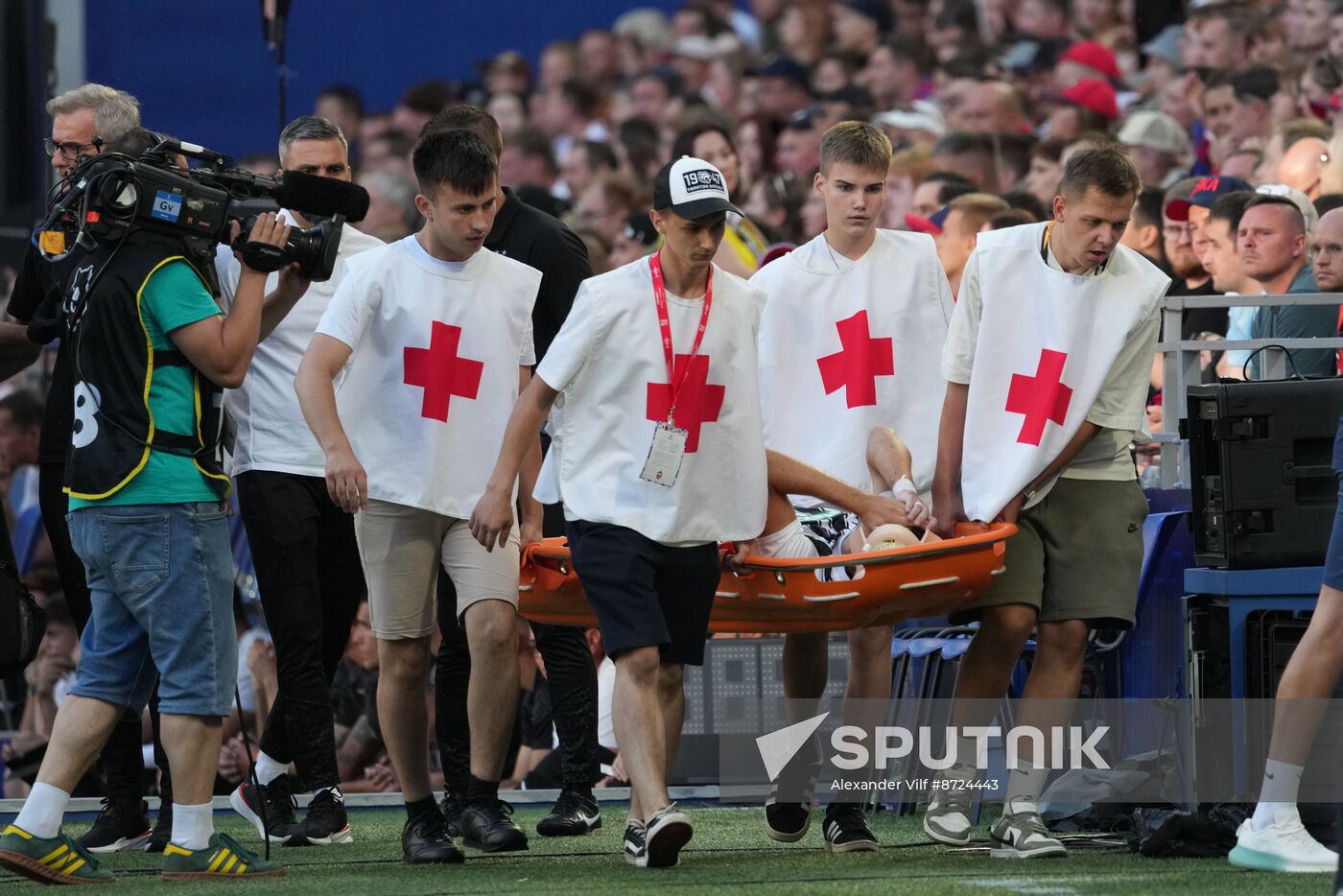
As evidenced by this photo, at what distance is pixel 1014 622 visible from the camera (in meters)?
4.87

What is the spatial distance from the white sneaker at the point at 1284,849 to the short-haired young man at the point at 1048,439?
1.63ft

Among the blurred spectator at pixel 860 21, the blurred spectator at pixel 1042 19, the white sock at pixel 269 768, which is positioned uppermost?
the blurred spectator at pixel 860 21

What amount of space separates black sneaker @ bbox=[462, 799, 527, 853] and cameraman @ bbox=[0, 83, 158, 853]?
1014 millimetres

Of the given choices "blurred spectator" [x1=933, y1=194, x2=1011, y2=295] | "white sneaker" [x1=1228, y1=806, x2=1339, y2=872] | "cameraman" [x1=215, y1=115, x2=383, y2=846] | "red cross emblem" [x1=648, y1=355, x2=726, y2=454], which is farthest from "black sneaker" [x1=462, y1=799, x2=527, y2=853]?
"blurred spectator" [x1=933, y1=194, x2=1011, y2=295]

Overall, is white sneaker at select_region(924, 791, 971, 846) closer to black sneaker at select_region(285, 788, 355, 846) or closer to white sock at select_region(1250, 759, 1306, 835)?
white sock at select_region(1250, 759, 1306, 835)

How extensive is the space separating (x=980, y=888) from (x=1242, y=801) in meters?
1.27

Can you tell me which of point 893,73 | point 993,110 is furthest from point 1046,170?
point 893,73

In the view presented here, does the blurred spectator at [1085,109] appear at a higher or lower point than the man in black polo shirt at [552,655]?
higher

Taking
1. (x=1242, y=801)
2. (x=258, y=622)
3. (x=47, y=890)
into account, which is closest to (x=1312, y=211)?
(x=1242, y=801)

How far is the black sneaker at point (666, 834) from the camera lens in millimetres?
4477

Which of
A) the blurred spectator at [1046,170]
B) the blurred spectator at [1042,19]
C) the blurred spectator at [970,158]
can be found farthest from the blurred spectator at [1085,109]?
the blurred spectator at [1042,19]

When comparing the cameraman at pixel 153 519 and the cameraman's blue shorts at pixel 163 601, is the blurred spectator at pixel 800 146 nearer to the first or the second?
the cameraman at pixel 153 519

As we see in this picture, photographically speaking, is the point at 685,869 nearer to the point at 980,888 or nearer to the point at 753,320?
the point at 980,888

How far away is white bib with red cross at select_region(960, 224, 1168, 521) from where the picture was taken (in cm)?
485
